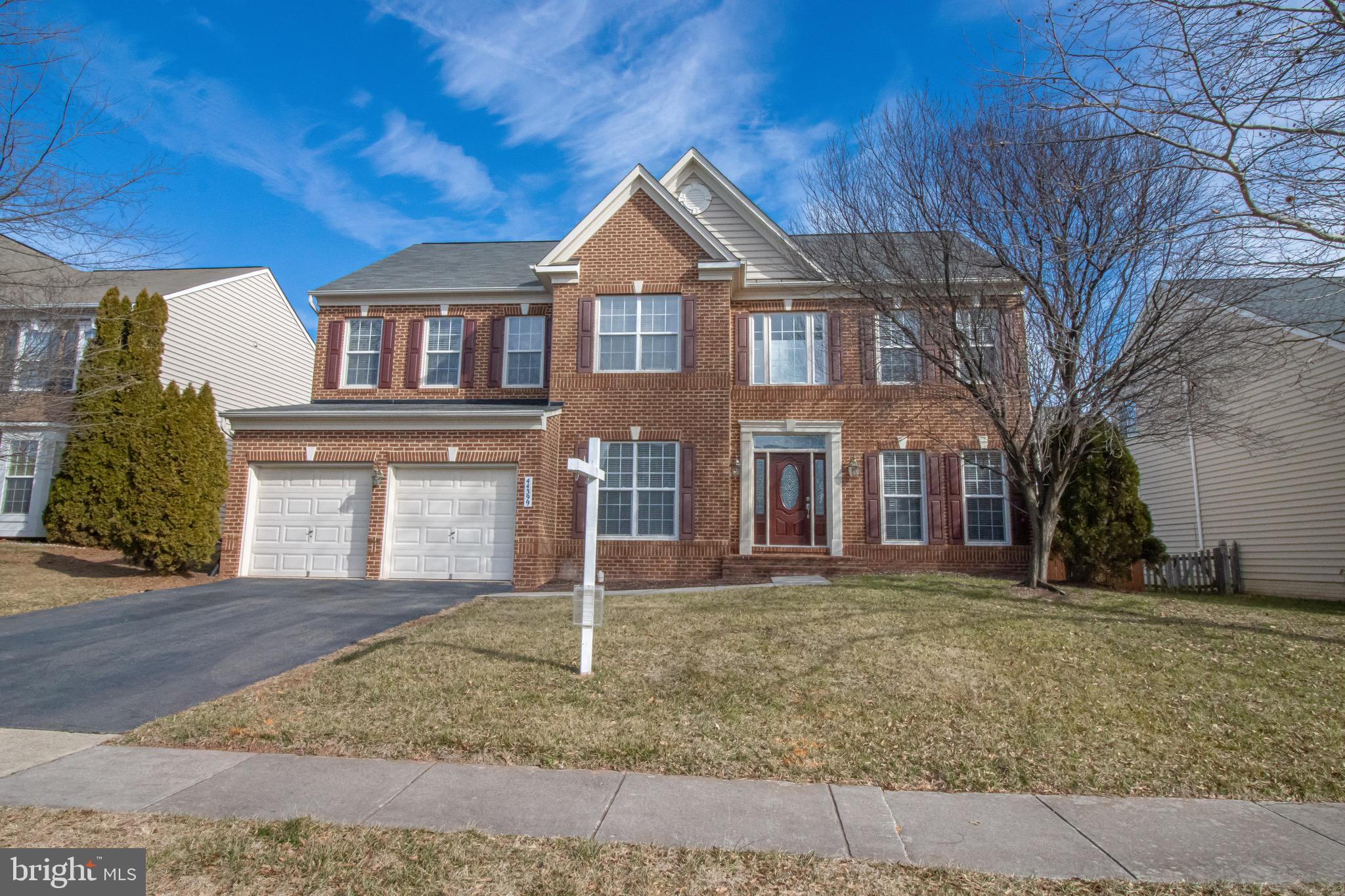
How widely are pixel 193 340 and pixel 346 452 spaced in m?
9.84

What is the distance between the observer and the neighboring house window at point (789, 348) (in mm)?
15766

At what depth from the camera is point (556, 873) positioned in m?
3.42

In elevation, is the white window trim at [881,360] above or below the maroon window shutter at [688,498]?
above

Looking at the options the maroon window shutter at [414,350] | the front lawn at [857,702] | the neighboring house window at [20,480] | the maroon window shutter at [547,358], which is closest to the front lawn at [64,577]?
the neighboring house window at [20,480]

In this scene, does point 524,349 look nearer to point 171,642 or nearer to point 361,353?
point 361,353

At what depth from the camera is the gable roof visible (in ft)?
54.6

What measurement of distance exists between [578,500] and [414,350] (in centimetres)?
535

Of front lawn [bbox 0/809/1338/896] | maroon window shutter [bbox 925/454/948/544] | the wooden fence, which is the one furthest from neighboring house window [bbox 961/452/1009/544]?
front lawn [bbox 0/809/1338/896]

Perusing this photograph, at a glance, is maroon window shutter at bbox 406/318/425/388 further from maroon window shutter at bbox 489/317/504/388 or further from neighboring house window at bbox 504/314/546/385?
neighboring house window at bbox 504/314/546/385

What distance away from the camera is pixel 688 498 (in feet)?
47.6

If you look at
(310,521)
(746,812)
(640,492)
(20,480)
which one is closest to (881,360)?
(640,492)

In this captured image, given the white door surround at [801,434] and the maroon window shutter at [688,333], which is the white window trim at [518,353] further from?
the white door surround at [801,434]

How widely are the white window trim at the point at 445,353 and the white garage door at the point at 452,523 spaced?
297 centimetres

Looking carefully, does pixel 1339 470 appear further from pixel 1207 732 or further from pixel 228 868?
Answer: pixel 228 868
